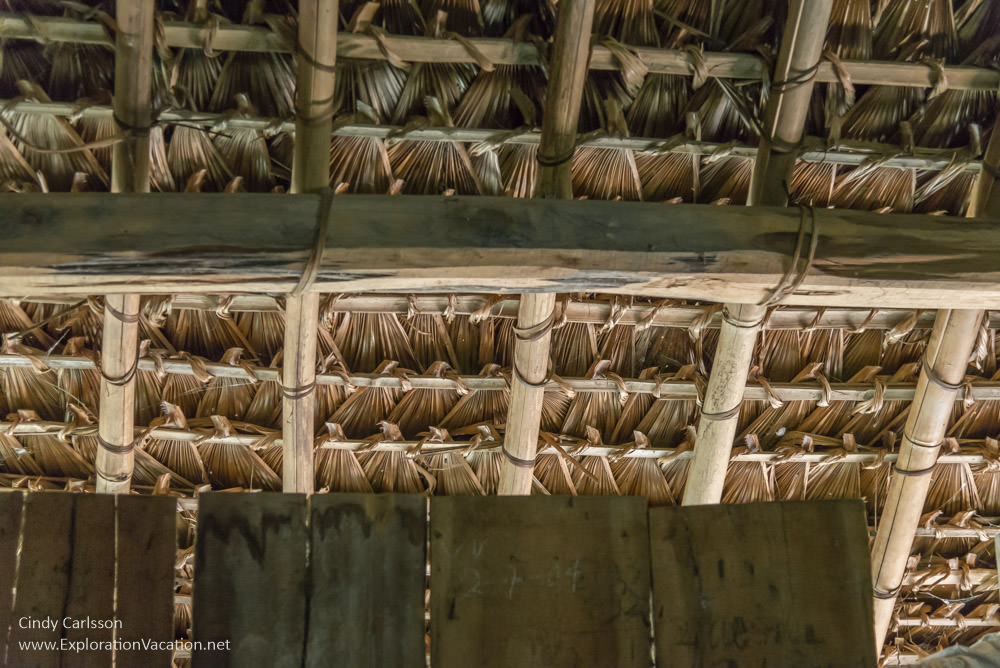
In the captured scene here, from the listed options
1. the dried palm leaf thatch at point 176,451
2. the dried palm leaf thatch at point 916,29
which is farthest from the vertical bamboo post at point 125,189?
the dried palm leaf thatch at point 916,29

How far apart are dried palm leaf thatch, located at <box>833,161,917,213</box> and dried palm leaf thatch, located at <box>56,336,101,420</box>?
3021 mm

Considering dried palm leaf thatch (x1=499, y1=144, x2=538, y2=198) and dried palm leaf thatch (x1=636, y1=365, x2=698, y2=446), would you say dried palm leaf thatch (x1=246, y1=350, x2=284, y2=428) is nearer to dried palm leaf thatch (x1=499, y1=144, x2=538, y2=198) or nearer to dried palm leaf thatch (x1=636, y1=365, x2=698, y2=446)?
dried palm leaf thatch (x1=499, y1=144, x2=538, y2=198)

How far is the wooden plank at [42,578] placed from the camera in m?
1.30

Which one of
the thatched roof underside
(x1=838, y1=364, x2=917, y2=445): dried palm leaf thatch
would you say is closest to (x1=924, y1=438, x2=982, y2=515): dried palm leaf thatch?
the thatched roof underside

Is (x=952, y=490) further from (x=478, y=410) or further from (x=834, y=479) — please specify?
(x=478, y=410)

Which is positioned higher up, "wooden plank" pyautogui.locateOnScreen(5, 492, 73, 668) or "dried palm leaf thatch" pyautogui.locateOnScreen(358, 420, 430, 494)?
"dried palm leaf thatch" pyautogui.locateOnScreen(358, 420, 430, 494)

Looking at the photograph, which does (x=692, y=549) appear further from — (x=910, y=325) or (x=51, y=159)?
(x=51, y=159)

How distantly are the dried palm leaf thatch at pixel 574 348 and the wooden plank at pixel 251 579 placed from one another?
209cm

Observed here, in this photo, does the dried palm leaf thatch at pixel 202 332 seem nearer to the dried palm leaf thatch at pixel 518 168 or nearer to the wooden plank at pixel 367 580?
the dried palm leaf thatch at pixel 518 168

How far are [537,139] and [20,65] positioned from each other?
1.72 m

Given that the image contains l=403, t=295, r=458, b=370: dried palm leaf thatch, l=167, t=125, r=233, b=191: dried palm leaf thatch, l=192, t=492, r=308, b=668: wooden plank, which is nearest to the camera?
l=192, t=492, r=308, b=668: wooden plank

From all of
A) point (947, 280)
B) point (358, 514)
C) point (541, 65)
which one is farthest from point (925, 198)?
Result: point (358, 514)

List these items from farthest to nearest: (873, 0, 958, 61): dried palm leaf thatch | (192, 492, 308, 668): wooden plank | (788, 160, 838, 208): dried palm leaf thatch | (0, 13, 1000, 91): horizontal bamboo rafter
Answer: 1. (788, 160, 838, 208): dried palm leaf thatch
2. (873, 0, 958, 61): dried palm leaf thatch
3. (0, 13, 1000, 91): horizontal bamboo rafter
4. (192, 492, 308, 668): wooden plank

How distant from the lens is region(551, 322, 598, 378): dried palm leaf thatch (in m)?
3.35
